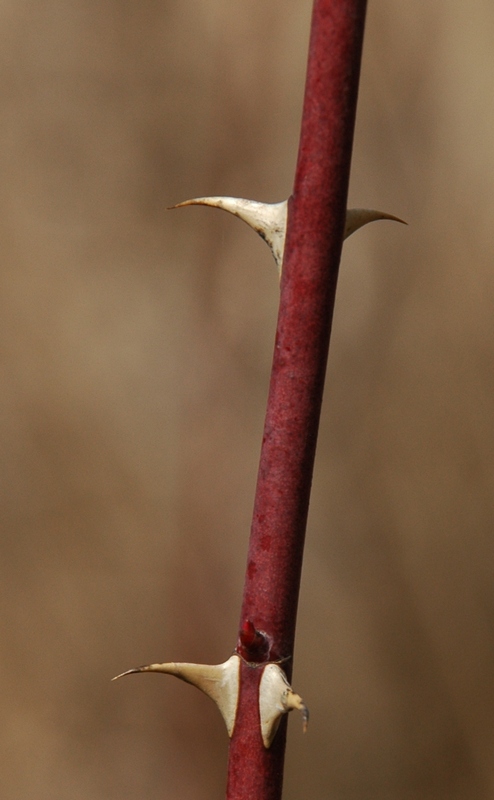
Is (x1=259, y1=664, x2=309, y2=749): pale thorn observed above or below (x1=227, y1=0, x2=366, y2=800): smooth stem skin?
below

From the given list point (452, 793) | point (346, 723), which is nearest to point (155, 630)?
point (346, 723)

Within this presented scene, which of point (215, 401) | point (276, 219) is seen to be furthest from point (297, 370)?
point (215, 401)

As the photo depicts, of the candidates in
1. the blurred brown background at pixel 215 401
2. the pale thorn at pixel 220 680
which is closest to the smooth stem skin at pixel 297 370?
the pale thorn at pixel 220 680

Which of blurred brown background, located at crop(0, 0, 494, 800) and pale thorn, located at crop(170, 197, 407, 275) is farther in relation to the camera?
blurred brown background, located at crop(0, 0, 494, 800)

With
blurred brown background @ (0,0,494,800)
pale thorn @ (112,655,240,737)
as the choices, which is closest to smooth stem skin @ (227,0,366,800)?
pale thorn @ (112,655,240,737)

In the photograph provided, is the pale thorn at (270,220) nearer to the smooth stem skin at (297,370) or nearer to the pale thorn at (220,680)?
the smooth stem skin at (297,370)

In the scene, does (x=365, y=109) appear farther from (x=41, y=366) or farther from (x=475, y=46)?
(x=41, y=366)

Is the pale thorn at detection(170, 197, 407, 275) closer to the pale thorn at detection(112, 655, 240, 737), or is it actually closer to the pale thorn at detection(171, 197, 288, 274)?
the pale thorn at detection(171, 197, 288, 274)

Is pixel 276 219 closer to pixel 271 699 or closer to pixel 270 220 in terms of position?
pixel 270 220
